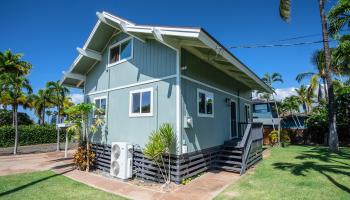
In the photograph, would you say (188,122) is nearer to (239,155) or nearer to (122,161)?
(122,161)

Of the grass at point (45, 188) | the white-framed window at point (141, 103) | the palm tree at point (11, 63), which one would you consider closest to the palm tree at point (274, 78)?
the white-framed window at point (141, 103)

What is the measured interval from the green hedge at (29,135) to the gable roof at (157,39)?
1161 cm

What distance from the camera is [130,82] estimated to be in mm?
8914

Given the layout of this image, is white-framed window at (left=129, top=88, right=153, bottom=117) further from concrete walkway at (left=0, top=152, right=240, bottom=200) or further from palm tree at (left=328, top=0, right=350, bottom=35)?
palm tree at (left=328, top=0, right=350, bottom=35)

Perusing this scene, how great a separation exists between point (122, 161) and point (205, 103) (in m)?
3.83

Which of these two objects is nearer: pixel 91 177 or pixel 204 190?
pixel 204 190

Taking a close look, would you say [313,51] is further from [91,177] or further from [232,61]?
[91,177]

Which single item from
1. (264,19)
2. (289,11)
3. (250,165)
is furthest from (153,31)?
(289,11)

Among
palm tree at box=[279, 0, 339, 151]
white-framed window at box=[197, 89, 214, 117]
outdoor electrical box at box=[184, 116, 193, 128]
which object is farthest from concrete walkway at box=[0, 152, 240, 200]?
palm tree at box=[279, 0, 339, 151]

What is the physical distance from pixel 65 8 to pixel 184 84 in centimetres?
752

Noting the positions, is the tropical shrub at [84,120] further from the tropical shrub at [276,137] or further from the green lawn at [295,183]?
the tropical shrub at [276,137]

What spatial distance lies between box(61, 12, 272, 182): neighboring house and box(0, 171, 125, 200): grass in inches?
74.8

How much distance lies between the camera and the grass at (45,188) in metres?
5.97

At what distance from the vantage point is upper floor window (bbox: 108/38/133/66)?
9266 mm
